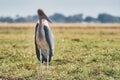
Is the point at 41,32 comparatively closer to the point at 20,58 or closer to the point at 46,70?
the point at 46,70

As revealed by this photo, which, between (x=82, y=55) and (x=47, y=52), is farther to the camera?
(x=82, y=55)

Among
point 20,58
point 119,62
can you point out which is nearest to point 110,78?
point 119,62

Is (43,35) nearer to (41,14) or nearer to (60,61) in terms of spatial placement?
(41,14)

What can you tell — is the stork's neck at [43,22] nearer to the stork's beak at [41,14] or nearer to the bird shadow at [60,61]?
the stork's beak at [41,14]

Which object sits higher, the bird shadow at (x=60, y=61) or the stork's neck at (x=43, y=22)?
the stork's neck at (x=43, y=22)

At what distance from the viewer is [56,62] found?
587 inches

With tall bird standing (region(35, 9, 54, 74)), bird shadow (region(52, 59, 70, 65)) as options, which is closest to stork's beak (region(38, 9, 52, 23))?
tall bird standing (region(35, 9, 54, 74))

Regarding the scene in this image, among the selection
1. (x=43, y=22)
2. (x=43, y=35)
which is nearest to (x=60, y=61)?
(x=43, y=35)

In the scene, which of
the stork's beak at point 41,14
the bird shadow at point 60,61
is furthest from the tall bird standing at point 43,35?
the bird shadow at point 60,61

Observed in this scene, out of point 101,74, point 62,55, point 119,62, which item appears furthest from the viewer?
point 62,55

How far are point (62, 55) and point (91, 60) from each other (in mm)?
1773

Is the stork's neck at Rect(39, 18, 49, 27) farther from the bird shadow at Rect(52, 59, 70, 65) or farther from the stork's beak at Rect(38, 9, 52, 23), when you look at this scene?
the bird shadow at Rect(52, 59, 70, 65)

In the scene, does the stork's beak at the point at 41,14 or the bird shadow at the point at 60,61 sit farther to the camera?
the bird shadow at the point at 60,61

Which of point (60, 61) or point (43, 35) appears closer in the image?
point (43, 35)
